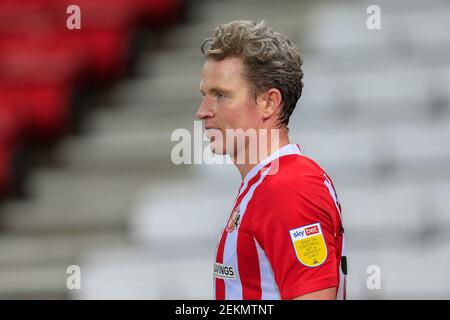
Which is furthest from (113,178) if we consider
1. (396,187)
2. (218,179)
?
(396,187)

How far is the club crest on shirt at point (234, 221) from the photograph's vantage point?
1.85 meters

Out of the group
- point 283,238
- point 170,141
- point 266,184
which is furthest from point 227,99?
point 170,141

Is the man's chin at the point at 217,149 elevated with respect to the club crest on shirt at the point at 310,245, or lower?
elevated

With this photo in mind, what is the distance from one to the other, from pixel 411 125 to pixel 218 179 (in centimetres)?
97

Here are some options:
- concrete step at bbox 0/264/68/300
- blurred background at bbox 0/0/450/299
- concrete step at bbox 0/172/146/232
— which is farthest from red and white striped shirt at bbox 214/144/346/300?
Answer: concrete step at bbox 0/172/146/232

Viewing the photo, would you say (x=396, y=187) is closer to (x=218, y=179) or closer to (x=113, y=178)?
(x=218, y=179)

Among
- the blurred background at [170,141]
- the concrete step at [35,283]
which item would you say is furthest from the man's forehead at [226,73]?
the concrete step at [35,283]

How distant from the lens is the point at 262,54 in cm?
188

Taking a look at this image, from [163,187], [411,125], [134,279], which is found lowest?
[134,279]

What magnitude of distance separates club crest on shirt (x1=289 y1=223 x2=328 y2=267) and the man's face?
0.98 ft

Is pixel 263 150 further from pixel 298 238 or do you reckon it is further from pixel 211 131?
pixel 298 238

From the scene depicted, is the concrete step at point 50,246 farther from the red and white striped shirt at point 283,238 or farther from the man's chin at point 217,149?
the red and white striped shirt at point 283,238

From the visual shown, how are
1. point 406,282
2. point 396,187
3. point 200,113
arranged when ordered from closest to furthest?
point 200,113 < point 406,282 < point 396,187
